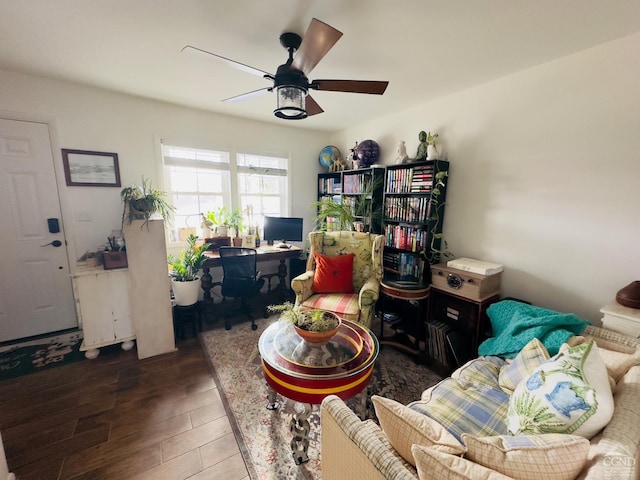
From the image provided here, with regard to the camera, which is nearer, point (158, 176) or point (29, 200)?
point (29, 200)

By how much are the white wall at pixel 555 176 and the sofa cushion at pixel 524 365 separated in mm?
941

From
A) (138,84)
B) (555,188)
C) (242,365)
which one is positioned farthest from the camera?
(138,84)

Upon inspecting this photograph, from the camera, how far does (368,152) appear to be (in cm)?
323

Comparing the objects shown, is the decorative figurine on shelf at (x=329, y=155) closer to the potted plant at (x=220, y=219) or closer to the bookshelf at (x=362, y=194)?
the bookshelf at (x=362, y=194)

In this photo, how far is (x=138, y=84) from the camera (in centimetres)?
244

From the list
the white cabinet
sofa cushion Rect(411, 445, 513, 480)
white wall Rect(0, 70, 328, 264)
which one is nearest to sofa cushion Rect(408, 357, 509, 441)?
sofa cushion Rect(411, 445, 513, 480)

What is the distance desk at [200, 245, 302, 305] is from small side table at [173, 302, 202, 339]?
0.28 metres

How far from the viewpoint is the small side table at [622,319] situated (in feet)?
4.79

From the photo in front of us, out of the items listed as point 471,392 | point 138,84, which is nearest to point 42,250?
point 138,84

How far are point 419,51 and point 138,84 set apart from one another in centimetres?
252

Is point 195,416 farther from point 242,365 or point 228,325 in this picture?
point 228,325

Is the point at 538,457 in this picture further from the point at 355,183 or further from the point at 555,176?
the point at 355,183

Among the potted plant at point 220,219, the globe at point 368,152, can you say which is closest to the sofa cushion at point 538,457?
the globe at point 368,152

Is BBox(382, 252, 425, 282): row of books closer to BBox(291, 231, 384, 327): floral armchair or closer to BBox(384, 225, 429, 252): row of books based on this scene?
BBox(384, 225, 429, 252): row of books
